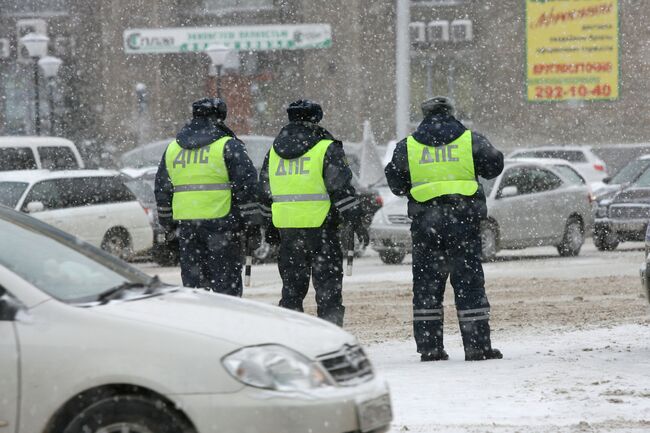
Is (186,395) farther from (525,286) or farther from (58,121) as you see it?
(58,121)

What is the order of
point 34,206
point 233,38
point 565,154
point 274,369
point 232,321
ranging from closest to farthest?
point 274,369, point 232,321, point 34,206, point 565,154, point 233,38

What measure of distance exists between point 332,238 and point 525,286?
7.08 meters

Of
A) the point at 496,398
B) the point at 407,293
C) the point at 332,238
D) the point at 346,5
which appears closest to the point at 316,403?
the point at 496,398

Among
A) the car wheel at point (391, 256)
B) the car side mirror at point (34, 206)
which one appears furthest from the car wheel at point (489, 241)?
the car side mirror at point (34, 206)

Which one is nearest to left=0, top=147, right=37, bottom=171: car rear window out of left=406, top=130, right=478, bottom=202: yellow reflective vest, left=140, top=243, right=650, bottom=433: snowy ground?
left=140, top=243, right=650, bottom=433: snowy ground

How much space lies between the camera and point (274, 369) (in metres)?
5.83

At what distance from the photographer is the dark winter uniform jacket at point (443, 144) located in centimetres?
985

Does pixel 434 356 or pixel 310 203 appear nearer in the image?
pixel 310 203

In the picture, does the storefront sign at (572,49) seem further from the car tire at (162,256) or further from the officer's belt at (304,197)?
the officer's belt at (304,197)

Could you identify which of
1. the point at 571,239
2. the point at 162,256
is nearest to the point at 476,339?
the point at 571,239

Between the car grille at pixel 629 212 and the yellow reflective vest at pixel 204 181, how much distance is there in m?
12.6

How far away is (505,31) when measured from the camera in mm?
41031

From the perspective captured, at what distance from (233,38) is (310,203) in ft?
99.6

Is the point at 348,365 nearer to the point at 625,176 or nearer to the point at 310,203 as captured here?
the point at 310,203
